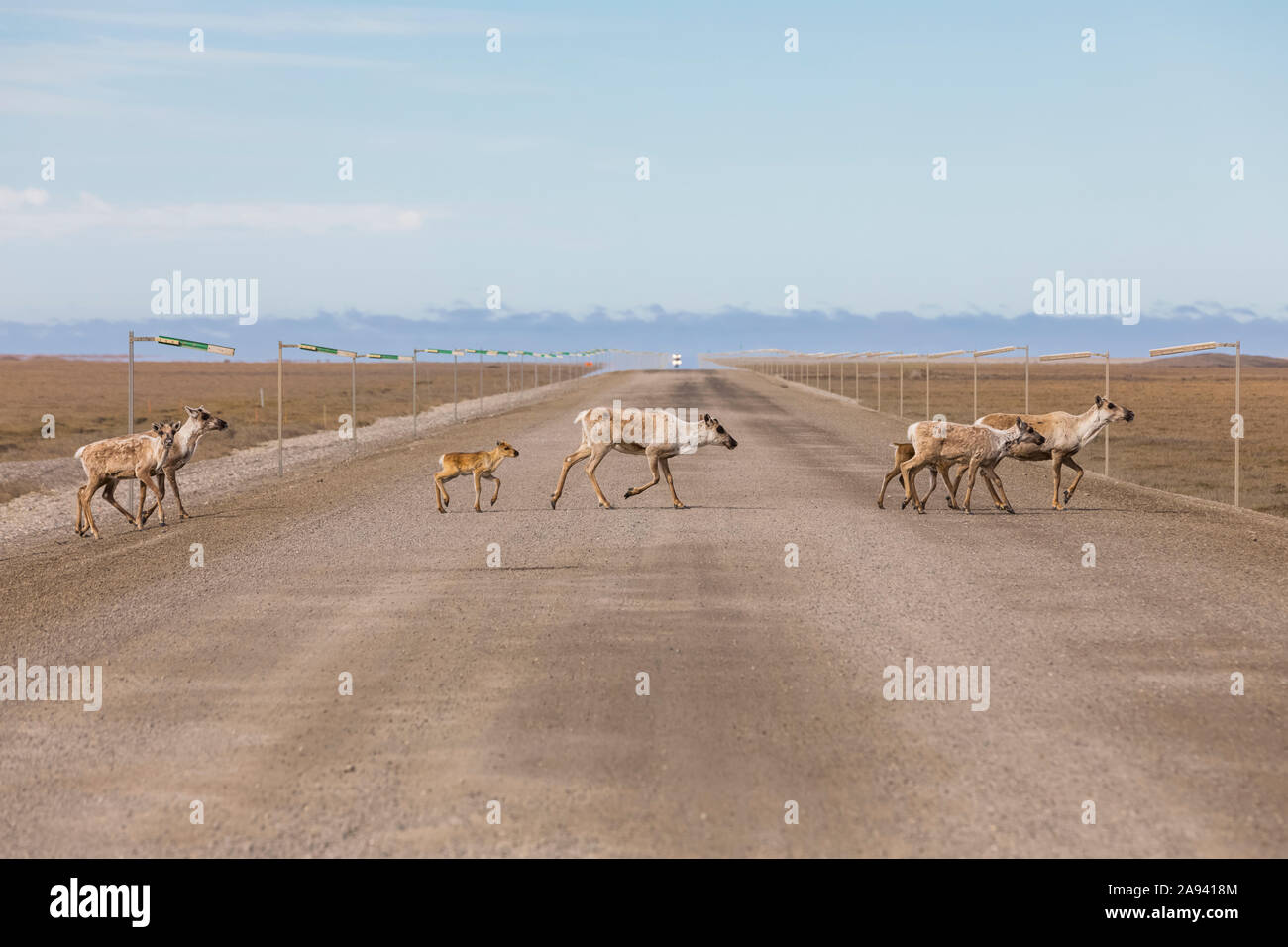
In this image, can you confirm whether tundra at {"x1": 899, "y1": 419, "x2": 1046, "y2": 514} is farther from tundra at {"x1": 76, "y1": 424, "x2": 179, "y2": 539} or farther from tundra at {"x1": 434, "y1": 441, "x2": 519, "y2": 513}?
tundra at {"x1": 76, "y1": 424, "x2": 179, "y2": 539}

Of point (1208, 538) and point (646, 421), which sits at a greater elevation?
point (646, 421)

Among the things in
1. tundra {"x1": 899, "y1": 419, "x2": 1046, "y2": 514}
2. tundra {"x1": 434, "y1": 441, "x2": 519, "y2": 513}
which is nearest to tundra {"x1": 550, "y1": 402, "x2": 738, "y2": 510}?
tundra {"x1": 434, "y1": 441, "x2": 519, "y2": 513}

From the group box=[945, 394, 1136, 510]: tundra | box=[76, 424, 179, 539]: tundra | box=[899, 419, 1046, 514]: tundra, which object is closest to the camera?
box=[76, 424, 179, 539]: tundra

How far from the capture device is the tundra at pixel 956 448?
58.3 ft

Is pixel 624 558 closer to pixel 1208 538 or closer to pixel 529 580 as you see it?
pixel 529 580

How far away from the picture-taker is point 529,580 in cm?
1270

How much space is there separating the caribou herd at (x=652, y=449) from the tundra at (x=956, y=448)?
0.05 ft

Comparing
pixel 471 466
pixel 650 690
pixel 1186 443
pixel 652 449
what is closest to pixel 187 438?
pixel 471 466

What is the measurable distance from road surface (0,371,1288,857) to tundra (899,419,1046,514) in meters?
1.30

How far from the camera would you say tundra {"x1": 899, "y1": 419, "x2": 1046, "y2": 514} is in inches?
699

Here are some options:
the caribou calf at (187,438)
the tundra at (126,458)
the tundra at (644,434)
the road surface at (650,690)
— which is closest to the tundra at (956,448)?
the road surface at (650,690)

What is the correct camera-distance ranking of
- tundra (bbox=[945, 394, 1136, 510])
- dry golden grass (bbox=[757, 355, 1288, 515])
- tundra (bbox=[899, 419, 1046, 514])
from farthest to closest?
dry golden grass (bbox=[757, 355, 1288, 515]) < tundra (bbox=[945, 394, 1136, 510]) < tundra (bbox=[899, 419, 1046, 514])

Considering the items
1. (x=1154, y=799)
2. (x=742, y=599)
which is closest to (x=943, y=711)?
(x=1154, y=799)
